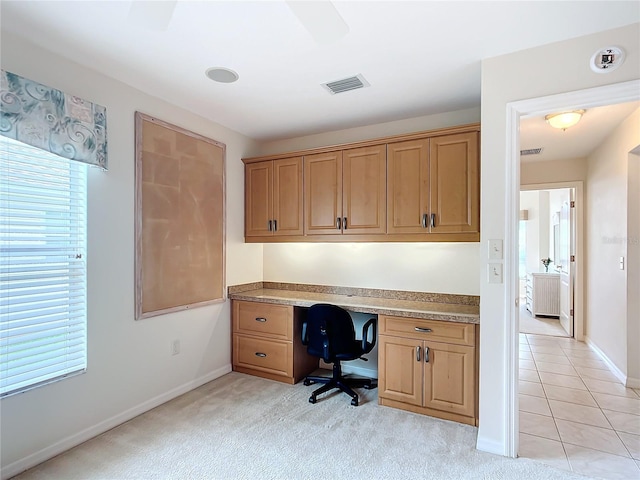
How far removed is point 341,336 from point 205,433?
3.99 ft

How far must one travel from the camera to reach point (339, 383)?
301 cm

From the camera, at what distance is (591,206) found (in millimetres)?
4410

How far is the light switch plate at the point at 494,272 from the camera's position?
214 centimetres

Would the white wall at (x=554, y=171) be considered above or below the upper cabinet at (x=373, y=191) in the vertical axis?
above

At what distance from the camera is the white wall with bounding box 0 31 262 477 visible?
202 centimetres

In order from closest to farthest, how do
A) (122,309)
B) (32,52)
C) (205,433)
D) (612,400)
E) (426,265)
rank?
(32,52)
(205,433)
(122,309)
(612,400)
(426,265)

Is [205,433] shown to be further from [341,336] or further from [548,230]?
[548,230]

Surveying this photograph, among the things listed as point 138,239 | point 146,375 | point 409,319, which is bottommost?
point 146,375

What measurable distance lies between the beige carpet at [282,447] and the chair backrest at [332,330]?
0.46 m

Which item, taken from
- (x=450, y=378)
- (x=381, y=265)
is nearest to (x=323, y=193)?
(x=381, y=265)

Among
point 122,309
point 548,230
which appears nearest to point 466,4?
point 122,309

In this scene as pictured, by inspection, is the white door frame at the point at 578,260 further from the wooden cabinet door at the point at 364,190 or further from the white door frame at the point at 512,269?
the white door frame at the point at 512,269

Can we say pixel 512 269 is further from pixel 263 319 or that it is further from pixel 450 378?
pixel 263 319

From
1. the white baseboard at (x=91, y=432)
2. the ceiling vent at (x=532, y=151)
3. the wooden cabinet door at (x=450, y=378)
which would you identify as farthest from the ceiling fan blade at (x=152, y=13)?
the ceiling vent at (x=532, y=151)
